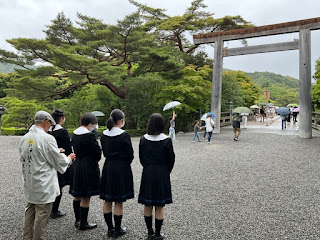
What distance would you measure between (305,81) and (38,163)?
1079cm

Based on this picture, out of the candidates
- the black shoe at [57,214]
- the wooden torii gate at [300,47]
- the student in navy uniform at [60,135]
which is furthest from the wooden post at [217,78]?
the black shoe at [57,214]

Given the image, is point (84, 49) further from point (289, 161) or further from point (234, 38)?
point (289, 161)

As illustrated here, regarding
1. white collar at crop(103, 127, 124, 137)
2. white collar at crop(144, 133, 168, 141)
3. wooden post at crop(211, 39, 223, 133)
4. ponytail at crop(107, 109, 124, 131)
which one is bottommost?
white collar at crop(144, 133, 168, 141)

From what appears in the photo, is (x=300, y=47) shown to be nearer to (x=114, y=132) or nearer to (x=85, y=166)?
(x=114, y=132)

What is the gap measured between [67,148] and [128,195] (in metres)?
1.23

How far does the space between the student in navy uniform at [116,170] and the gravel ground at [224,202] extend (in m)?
0.36

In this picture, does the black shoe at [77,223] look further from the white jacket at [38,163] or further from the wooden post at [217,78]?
the wooden post at [217,78]

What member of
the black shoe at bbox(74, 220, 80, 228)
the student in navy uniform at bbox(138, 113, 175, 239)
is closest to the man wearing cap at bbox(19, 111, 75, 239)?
the black shoe at bbox(74, 220, 80, 228)

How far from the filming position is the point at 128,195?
109 inches

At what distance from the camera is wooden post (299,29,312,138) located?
400 inches

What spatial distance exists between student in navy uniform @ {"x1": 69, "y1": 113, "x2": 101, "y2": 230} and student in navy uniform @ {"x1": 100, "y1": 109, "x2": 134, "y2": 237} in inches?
5.3

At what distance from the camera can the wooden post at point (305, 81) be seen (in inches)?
400

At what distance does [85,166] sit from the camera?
2.85 m

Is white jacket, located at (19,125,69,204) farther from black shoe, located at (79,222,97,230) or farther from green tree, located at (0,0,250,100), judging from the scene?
green tree, located at (0,0,250,100)
